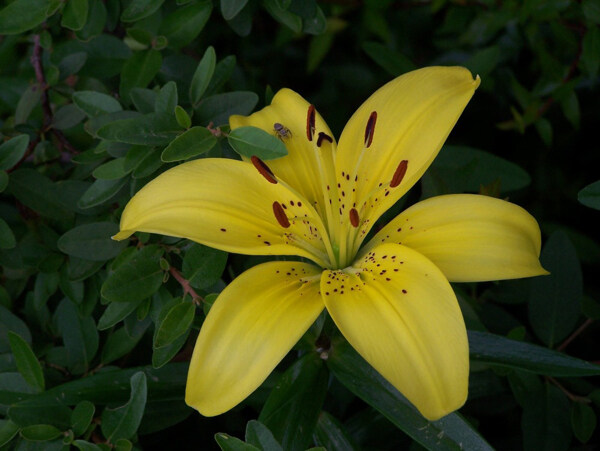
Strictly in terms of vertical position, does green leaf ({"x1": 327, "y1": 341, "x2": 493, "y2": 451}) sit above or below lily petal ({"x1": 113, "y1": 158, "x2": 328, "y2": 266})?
below

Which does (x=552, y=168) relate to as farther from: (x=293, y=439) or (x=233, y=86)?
(x=293, y=439)

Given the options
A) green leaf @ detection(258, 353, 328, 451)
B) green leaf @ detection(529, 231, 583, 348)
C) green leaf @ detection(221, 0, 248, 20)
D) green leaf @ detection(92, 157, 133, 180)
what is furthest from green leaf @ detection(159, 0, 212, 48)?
green leaf @ detection(529, 231, 583, 348)

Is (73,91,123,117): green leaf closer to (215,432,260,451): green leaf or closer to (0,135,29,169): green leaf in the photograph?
(0,135,29,169): green leaf

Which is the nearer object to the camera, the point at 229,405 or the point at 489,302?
the point at 229,405

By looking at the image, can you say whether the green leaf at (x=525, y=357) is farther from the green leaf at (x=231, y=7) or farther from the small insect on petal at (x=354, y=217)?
the green leaf at (x=231, y=7)

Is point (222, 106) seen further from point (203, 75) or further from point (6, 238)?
point (6, 238)

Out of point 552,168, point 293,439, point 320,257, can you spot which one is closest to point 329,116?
point 552,168
